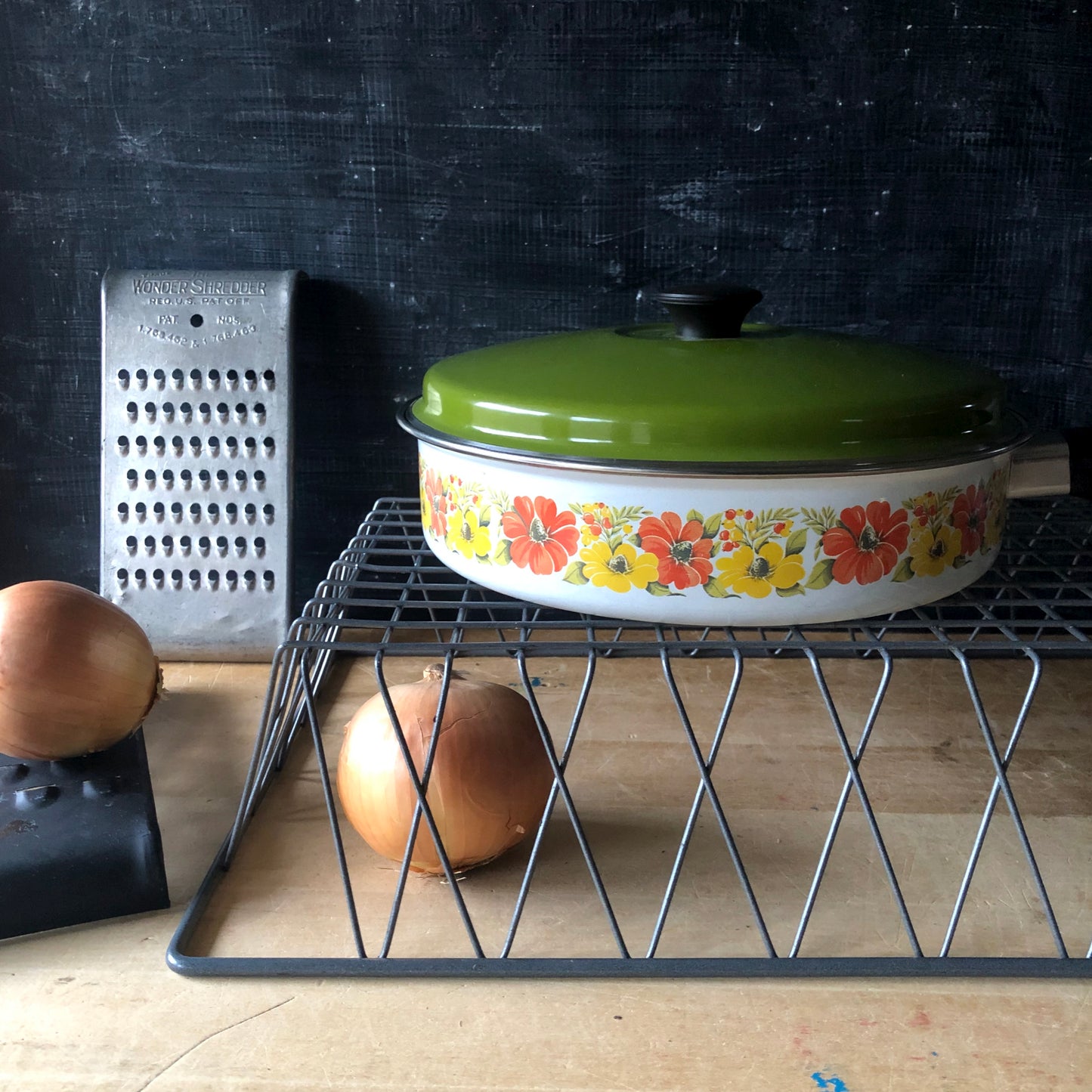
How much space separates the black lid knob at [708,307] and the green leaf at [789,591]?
0.14 metres

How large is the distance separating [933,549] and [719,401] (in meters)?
0.12

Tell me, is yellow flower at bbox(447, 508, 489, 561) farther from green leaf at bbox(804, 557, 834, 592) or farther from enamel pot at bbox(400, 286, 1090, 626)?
green leaf at bbox(804, 557, 834, 592)

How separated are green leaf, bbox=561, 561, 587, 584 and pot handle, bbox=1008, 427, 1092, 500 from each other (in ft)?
0.75

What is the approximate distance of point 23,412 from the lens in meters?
0.81

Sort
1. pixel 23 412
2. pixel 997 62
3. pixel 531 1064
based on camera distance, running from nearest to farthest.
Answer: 1. pixel 531 1064
2. pixel 997 62
3. pixel 23 412

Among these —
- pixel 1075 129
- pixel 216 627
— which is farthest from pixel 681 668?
pixel 1075 129

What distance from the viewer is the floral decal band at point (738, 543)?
1.49 ft

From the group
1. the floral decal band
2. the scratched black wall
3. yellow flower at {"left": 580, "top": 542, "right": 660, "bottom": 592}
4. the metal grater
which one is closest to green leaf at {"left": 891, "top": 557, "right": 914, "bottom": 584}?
the floral decal band

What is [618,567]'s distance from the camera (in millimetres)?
467

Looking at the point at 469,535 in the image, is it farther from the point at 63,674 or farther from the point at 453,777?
the point at 63,674

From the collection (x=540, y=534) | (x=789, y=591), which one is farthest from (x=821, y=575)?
(x=540, y=534)

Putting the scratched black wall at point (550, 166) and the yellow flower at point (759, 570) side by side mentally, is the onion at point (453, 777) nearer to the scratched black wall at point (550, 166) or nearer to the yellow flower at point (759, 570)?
the yellow flower at point (759, 570)

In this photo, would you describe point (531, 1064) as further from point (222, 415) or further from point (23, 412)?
point (23, 412)

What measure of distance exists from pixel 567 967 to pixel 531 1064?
5 centimetres
